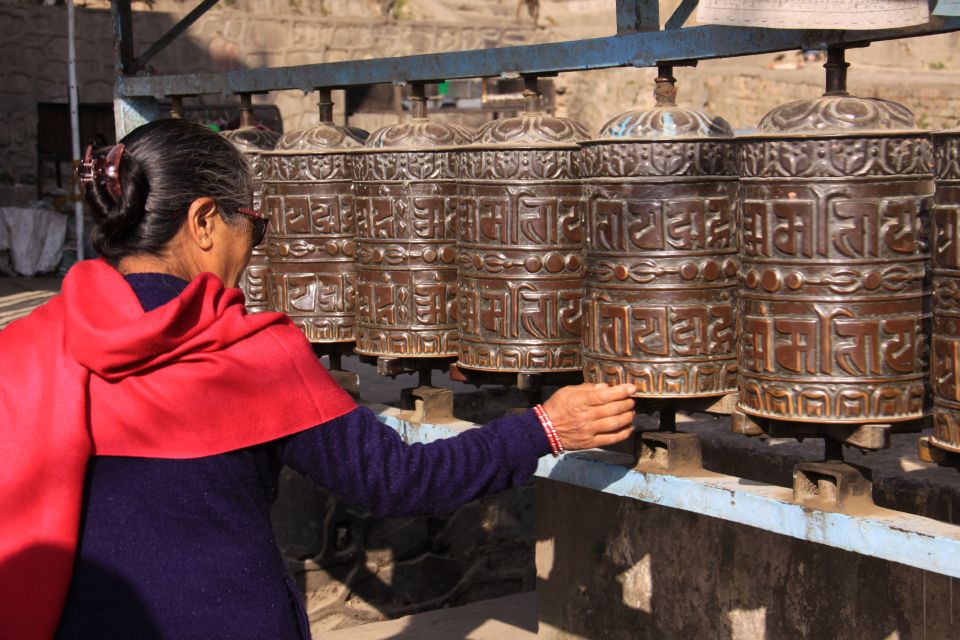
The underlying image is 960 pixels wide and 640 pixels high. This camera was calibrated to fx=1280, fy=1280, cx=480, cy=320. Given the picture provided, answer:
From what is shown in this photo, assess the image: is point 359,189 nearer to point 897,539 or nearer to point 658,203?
point 658,203

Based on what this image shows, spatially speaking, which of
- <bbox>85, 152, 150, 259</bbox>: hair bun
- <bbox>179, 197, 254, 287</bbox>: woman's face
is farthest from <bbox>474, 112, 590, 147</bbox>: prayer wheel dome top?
<bbox>85, 152, 150, 259</bbox>: hair bun

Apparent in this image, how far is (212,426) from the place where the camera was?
1.70 m

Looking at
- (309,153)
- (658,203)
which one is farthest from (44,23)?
(658,203)

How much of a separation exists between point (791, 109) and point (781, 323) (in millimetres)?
363

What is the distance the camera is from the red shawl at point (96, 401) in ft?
5.38

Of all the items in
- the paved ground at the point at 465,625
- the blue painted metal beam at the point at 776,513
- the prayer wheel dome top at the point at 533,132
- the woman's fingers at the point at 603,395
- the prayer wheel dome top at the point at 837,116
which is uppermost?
the prayer wheel dome top at the point at 533,132

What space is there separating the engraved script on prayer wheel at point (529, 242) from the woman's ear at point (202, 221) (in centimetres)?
95

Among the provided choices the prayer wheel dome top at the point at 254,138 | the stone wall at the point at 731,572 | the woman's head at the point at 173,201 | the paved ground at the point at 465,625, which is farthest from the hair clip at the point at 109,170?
the paved ground at the point at 465,625

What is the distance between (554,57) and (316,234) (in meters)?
0.86

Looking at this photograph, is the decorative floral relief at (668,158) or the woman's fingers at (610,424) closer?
the woman's fingers at (610,424)

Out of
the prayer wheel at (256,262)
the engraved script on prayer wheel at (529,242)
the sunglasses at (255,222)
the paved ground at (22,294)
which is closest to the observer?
the sunglasses at (255,222)

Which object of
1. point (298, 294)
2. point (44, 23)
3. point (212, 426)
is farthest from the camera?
point (44, 23)

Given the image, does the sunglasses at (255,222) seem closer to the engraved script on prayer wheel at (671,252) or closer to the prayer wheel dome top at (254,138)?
the engraved script on prayer wheel at (671,252)

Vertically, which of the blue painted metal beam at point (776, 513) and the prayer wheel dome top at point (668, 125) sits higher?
the prayer wheel dome top at point (668, 125)
